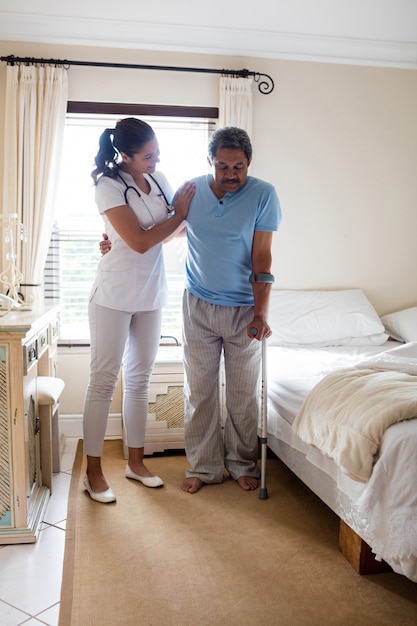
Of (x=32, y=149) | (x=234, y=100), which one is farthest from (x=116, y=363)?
(x=234, y=100)

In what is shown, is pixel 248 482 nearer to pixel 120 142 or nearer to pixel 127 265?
pixel 127 265

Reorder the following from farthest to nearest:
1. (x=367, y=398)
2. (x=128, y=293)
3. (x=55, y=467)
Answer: (x=55, y=467) → (x=128, y=293) → (x=367, y=398)

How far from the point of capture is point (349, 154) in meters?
3.88

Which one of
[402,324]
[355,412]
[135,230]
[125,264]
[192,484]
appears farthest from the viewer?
[402,324]

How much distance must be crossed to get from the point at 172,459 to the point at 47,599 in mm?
1418

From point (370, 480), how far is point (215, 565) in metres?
0.67

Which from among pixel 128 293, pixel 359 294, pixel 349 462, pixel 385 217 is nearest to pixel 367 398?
pixel 349 462

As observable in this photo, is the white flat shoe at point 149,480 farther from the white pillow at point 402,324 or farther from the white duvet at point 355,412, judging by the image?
the white pillow at point 402,324

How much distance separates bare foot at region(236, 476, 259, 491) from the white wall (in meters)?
1.30

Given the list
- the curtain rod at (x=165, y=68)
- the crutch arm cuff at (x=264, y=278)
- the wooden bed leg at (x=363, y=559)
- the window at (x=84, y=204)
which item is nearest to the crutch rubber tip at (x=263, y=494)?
the wooden bed leg at (x=363, y=559)

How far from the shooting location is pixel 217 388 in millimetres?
2900

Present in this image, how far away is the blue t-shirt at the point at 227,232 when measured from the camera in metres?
2.65

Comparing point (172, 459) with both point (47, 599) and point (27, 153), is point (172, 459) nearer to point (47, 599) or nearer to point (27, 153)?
point (47, 599)

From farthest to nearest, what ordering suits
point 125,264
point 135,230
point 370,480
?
point 125,264
point 135,230
point 370,480
